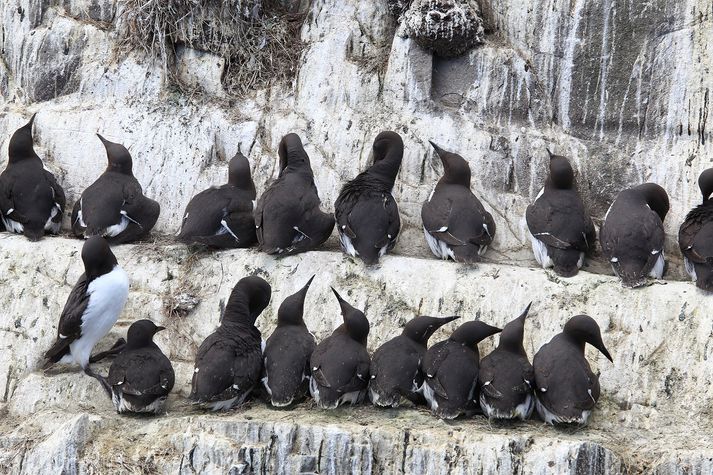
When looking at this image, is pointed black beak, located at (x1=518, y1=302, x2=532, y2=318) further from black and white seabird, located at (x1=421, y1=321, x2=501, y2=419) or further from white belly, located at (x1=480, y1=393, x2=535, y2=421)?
white belly, located at (x1=480, y1=393, x2=535, y2=421)

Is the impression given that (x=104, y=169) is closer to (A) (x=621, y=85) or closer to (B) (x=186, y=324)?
(B) (x=186, y=324)

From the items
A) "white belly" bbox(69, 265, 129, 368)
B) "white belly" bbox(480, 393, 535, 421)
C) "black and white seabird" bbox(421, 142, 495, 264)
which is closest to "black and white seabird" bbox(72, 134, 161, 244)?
"white belly" bbox(69, 265, 129, 368)

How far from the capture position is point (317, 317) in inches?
481

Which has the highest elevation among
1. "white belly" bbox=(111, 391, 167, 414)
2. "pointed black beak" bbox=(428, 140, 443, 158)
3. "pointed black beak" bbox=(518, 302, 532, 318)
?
"pointed black beak" bbox=(428, 140, 443, 158)

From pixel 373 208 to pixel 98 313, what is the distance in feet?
9.16

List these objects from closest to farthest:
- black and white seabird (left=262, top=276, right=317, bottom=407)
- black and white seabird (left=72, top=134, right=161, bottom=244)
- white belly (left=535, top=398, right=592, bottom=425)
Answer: white belly (left=535, top=398, right=592, bottom=425) → black and white seabird (left=262, top=276, right=317, bottom=407) → black and white seabird (left=72, top=134, right=161, bottom=244)

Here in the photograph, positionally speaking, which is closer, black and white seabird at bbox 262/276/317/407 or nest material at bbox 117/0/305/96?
black and white seabird at bbox 262/276/317/407

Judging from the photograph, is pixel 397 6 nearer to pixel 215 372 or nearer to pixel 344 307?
pixel 344 307

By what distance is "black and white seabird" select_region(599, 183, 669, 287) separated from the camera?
11742 mm

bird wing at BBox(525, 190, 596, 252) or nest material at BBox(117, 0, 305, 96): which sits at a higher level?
nest material at BBox(117, 0, 305, 96)

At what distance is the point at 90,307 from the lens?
38.4 feet

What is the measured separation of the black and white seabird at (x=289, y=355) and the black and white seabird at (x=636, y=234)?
111 inches

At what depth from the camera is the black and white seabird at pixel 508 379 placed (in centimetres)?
1067

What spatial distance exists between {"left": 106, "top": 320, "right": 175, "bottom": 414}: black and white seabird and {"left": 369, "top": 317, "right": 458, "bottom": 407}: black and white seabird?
1769 millimetres
